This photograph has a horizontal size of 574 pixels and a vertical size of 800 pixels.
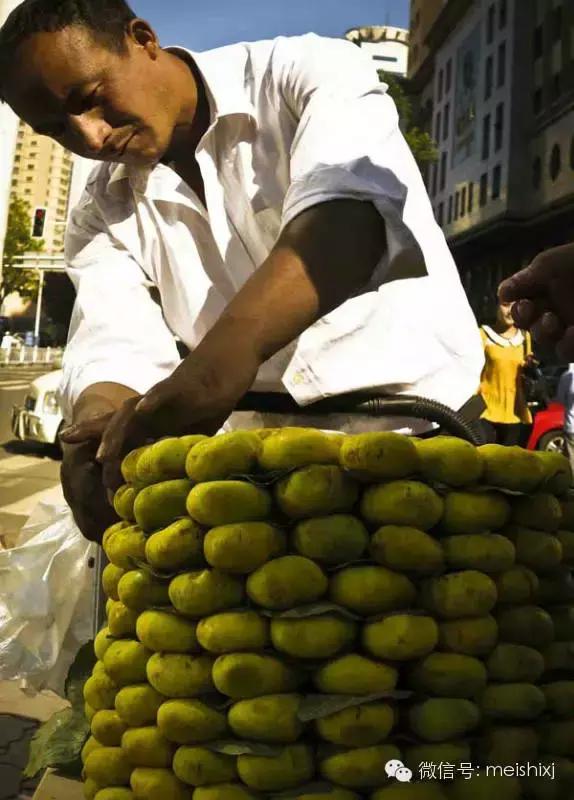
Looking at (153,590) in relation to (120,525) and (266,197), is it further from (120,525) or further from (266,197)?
(266,197)

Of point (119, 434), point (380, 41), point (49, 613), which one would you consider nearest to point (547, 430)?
point (380, 41)

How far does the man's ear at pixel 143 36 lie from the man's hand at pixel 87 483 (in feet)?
2.07

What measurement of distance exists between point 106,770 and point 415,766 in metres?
0.36

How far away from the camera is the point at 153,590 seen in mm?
820

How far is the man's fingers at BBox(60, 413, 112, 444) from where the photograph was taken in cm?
111

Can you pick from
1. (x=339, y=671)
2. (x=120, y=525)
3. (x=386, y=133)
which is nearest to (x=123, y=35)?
(x=386, y=133)

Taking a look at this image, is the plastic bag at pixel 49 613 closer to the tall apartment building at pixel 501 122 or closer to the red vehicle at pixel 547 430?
the tall apartment building at pixel 501 122

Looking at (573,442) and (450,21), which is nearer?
(450,21)

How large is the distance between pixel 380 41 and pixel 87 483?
3373 mm

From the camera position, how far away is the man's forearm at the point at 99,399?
4.11ft

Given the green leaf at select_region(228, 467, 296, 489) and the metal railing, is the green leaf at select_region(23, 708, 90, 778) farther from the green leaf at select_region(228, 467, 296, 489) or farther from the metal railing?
the metal railing

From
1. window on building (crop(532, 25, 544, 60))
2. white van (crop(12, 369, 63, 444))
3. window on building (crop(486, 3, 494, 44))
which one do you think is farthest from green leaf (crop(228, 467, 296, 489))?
white van (crop(12, 369, 63, 444))

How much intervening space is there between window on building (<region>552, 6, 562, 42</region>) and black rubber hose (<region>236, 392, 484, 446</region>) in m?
4.01

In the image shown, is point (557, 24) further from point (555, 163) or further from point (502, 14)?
point (555, 163)
